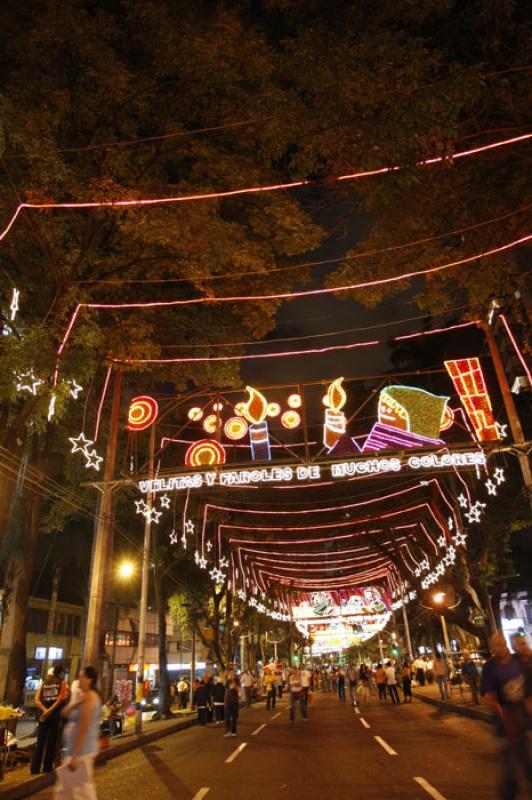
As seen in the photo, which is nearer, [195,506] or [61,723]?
[61,723]

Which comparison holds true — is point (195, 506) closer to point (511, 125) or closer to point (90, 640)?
point (90, 640)

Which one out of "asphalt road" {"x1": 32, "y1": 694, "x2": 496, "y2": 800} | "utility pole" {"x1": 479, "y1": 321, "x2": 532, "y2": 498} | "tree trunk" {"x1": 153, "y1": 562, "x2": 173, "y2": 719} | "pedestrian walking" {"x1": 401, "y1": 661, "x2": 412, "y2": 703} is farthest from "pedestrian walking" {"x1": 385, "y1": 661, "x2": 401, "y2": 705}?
"utility pole" {"x1": 479, "y1": 321, "x2": 532, "y2": 498}

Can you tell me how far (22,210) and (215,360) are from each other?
687 centimetres

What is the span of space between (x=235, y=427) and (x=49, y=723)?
824 centimetres

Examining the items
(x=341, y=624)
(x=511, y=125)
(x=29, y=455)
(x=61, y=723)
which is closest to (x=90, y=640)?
(x=61, y=723)

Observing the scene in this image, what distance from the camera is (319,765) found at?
929cm

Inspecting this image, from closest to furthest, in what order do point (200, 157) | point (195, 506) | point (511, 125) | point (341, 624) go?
point (511, 125), point (200, 157), point (195, 506), point (341, 624)

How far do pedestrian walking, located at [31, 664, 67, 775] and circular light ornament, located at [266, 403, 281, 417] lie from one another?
7935mm

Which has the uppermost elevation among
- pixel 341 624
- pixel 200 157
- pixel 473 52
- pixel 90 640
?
pixel 200 157

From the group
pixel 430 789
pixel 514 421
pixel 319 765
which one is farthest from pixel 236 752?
pixel 514 421

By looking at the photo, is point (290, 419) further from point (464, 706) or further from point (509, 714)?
point (464, 706)

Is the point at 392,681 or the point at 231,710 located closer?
the point at 231,710

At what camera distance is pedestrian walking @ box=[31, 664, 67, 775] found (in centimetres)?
1005

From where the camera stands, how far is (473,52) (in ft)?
32.2
